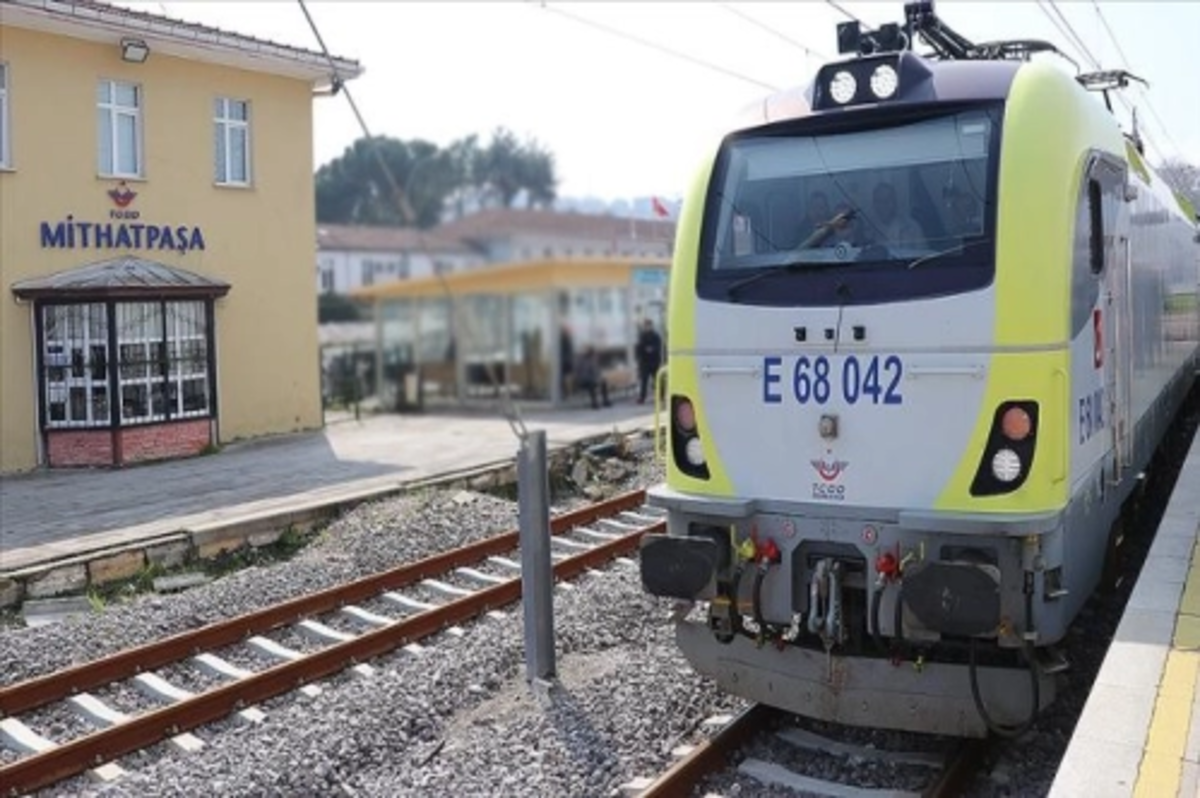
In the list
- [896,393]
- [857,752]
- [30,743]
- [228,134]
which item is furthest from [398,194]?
[228,134]

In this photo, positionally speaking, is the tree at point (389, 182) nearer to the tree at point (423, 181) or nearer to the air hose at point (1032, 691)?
the tree at point (423, 181)

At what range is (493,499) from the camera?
12.9 m

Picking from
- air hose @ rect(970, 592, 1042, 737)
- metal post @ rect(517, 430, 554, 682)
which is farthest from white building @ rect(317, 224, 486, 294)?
metal post @ rect(517, 430, 554, 682)

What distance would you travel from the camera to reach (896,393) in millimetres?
5207

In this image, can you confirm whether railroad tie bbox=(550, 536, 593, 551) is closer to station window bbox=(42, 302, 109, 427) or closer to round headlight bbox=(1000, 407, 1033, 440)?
round headlight bbox=(1000, 407, 1033, 440)

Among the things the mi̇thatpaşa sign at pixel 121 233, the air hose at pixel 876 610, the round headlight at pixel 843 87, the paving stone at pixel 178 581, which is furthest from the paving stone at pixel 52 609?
the mi̇thatpaşa sign at pixel 121 233

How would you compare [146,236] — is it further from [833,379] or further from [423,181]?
[423,181]

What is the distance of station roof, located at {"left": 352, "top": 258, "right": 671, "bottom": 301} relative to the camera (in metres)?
2.42

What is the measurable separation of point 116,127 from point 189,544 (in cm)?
851

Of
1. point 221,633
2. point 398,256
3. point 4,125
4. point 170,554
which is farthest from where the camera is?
point 4,125

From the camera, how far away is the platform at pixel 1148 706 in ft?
13.3

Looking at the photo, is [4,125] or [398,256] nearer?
[398,256]

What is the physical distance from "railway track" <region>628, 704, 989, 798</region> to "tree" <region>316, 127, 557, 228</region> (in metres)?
3.01

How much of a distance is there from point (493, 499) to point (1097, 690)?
8.68m
